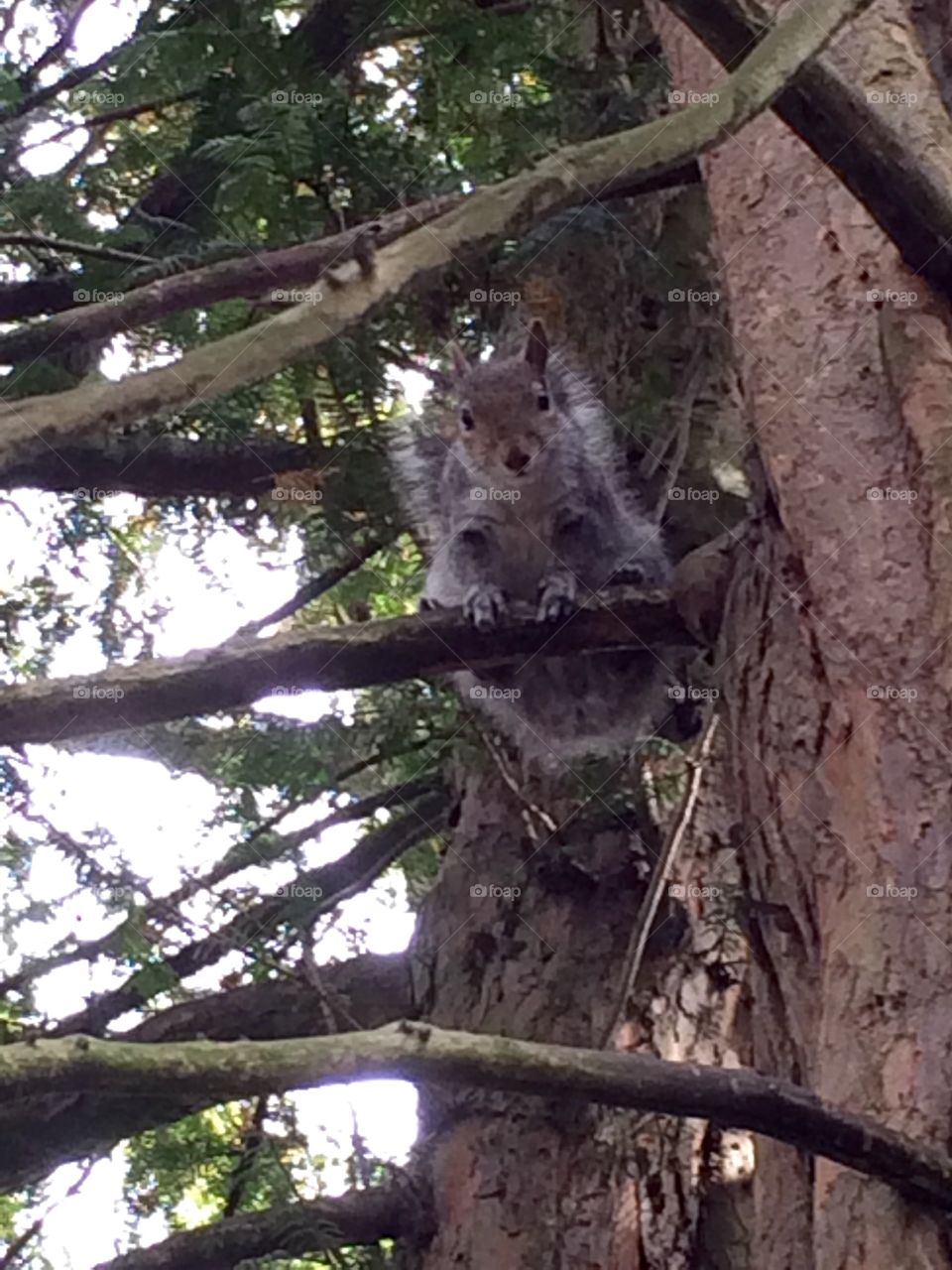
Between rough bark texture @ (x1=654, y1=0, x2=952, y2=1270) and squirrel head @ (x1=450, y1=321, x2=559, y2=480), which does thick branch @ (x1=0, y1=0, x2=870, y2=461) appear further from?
squirrel head @ (x1=450, y1=321, x2=559, y2=480)

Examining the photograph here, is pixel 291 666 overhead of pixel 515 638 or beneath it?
beneath

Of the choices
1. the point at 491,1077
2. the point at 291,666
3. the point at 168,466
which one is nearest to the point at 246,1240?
the point at 291,666

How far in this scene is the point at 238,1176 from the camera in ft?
8.35

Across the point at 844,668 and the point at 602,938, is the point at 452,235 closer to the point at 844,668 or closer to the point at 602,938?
the point at 844,668

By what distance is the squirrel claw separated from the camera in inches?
97.5

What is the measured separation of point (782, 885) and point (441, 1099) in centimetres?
124

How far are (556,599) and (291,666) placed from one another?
2.56 ft

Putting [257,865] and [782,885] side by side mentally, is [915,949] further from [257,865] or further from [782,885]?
[257,865]

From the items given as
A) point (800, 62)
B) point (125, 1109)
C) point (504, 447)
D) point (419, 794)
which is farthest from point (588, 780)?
point (800, 62)

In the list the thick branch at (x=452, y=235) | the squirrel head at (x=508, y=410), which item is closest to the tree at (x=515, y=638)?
the thick branch at (x=452, y=235)

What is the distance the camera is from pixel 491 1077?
1099mm

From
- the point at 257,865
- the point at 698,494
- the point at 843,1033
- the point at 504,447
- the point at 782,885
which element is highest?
the point at 504,447

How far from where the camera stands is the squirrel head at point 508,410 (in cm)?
310

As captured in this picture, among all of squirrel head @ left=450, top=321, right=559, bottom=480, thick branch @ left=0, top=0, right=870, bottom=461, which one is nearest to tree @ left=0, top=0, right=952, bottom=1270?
thick branch @ left=0, top=0, right=870, bottom=461
